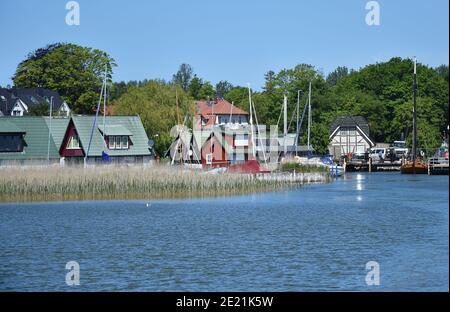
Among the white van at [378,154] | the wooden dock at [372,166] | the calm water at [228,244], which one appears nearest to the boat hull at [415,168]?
the wooden dock at [372,166]

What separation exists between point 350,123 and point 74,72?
49091mm

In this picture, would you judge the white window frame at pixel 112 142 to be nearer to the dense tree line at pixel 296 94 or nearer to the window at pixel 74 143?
the window at pixel 74 143

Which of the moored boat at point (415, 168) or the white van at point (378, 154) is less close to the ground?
the white van at point (378, 154)

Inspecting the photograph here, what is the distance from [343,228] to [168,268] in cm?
1618

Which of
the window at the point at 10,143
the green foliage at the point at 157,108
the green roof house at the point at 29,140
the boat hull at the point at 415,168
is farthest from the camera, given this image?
the green foliage at the point at 157,108

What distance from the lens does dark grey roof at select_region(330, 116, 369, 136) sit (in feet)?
518

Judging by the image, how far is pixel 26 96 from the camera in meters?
142

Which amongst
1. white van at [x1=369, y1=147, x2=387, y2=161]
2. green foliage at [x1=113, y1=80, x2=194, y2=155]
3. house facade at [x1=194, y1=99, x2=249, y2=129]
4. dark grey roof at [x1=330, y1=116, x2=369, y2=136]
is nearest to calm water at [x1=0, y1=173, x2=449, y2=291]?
green foliage at [x1=113, y1=80, x2=194, y2=155]

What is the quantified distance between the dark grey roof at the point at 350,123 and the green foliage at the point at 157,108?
1910 inches

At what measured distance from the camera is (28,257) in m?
39.2

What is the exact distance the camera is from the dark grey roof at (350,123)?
15775cm

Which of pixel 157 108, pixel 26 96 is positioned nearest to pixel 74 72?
pixel 26 96

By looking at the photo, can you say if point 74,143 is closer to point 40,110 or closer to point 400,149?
point 40,110
